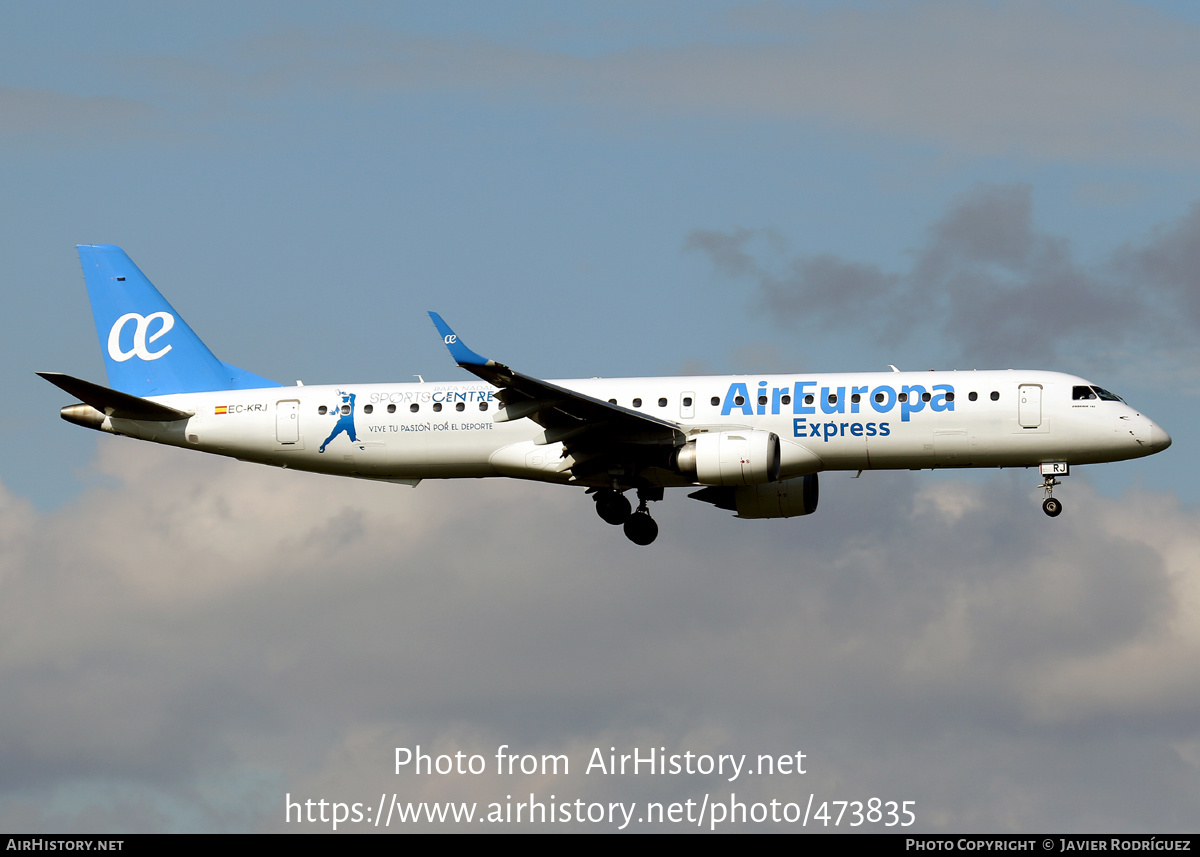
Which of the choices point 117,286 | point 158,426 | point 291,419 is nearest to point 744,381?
point 291,419

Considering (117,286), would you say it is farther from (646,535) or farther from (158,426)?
(646,535)

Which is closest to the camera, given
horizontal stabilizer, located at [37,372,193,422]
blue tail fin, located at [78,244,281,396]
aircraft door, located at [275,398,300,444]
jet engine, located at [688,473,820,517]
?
horizontal stabilizer, located at [37,372,193,422]

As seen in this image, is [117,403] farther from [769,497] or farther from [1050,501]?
[1050,501]

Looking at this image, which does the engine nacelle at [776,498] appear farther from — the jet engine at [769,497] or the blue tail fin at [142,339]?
the blue tail fin at [142,339]

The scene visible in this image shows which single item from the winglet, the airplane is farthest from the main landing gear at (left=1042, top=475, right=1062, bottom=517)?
the winglet

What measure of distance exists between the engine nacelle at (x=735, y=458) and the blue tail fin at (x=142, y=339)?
48.1ft

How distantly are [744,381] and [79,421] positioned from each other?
1991 cm

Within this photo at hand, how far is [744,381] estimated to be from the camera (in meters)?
48.2

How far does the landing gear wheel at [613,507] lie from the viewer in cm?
5047

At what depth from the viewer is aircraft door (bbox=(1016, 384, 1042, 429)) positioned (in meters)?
46.8

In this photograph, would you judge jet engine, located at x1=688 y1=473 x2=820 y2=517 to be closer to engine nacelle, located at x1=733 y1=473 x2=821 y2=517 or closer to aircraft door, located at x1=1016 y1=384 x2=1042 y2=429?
Result: engine nacelle, located at x1=733 y1=473 x2=821 y2=517

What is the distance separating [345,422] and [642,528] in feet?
30.4

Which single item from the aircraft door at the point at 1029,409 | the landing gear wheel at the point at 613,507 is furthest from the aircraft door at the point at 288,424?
the aircraft door at the point at 1029,409

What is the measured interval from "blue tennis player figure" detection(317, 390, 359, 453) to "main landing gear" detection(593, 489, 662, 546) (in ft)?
24.6
